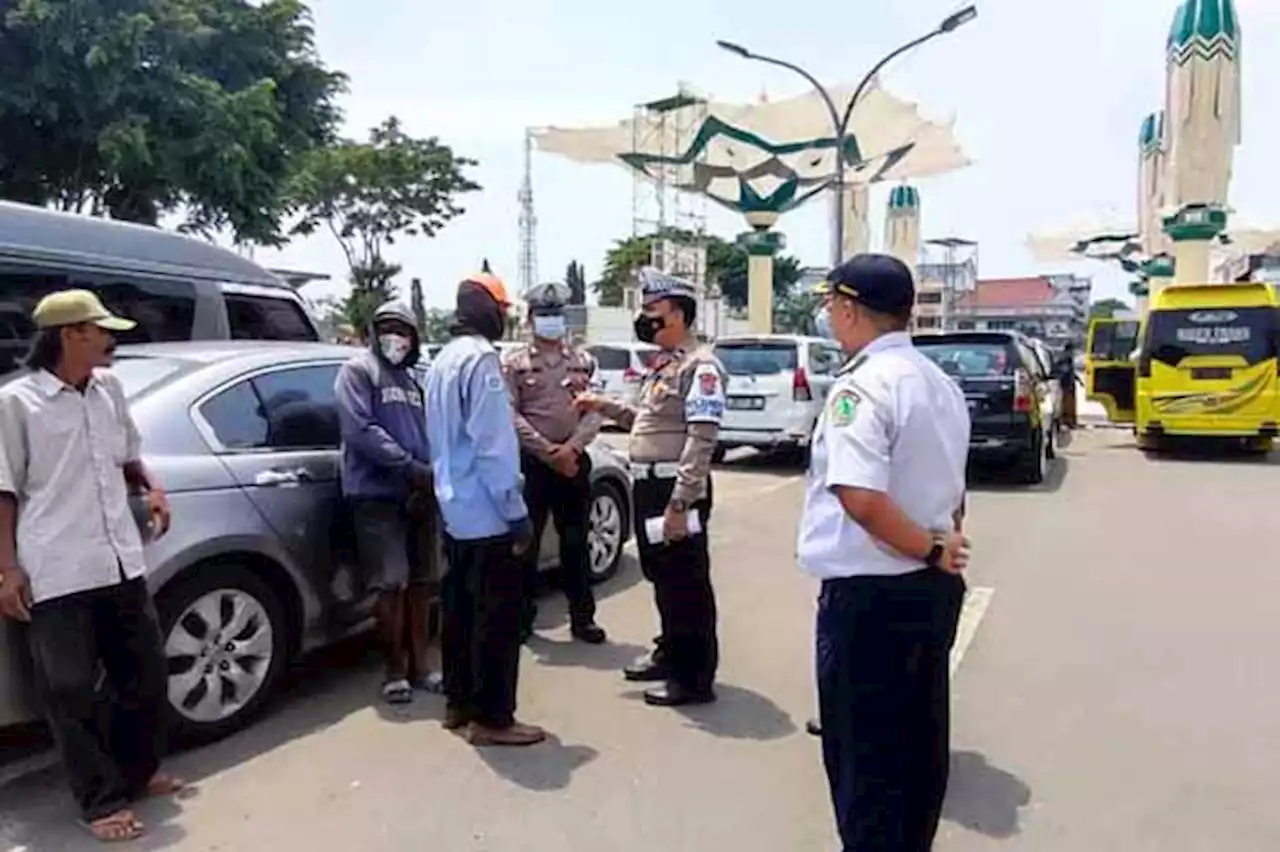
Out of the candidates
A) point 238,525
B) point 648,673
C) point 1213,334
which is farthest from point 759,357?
point 238,525

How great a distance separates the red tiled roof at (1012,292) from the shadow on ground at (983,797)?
106610mm

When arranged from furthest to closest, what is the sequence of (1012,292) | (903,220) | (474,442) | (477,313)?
(1012,292)
(903,220)
(477,313)
(474,442)

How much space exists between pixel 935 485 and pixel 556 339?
3.05m

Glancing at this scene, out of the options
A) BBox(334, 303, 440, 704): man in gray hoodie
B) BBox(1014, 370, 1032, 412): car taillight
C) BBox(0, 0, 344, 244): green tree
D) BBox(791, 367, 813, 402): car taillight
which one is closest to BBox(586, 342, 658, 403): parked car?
BBox(791, 367, 813, 402): car taillight

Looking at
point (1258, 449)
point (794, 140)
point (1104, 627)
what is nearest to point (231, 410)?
point (1104, 627)

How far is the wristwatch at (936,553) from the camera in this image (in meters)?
2.67

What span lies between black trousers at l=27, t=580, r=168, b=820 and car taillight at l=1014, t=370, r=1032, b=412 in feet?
31.6

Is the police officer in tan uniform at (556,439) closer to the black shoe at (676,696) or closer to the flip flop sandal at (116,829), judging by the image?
the black shoe at (676,696)

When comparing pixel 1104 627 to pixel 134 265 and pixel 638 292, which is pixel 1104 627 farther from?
pixel 134 265

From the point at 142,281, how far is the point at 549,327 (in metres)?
2.47

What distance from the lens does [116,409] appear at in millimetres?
3756

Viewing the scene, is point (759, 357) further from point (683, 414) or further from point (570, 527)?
point (683, 414)

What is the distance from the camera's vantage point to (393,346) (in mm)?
4883

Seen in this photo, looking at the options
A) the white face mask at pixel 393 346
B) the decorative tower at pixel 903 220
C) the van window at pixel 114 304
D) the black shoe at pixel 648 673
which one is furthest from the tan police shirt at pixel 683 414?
the decorative tower at pixel 903 220
